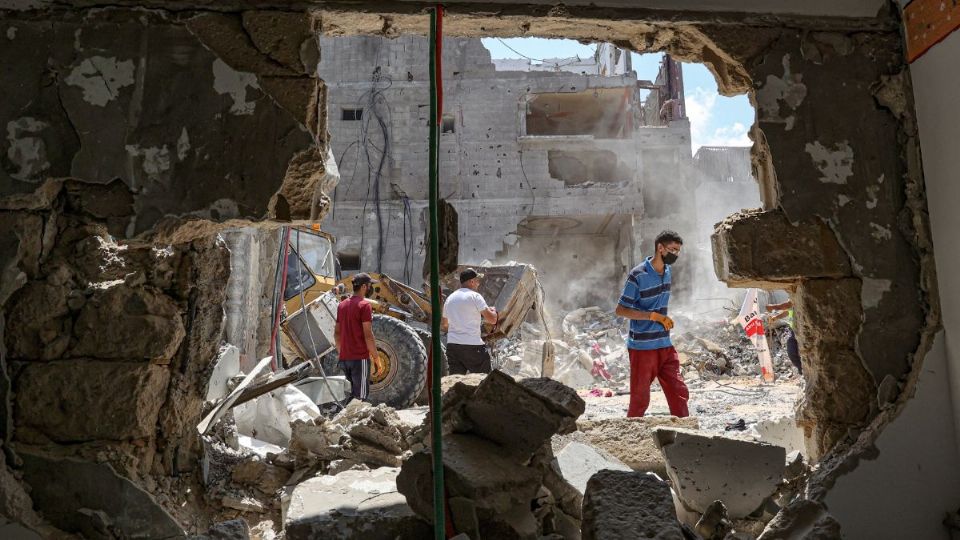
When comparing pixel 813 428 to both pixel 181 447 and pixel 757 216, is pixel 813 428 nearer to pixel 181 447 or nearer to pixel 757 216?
pixel 757 216

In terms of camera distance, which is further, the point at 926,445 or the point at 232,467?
the point at 232,467

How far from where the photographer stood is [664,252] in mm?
4871

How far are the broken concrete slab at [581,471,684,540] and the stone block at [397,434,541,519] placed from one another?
31 cm

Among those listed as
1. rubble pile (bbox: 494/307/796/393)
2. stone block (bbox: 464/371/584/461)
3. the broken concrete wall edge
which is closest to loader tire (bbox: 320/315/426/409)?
rubble pile (bbox: 494/307/796/393)

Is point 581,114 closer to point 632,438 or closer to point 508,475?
point 632,438

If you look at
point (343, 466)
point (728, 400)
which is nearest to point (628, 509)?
point (343, 466)

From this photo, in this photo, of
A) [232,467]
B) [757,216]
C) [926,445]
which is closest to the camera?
[926,445]

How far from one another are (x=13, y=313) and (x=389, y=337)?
5.35 metres

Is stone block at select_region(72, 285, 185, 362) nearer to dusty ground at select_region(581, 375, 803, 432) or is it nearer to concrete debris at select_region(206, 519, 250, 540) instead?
concrete debris at select_region(206, 519, 250, 540)

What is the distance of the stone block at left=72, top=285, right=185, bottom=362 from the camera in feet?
8.39

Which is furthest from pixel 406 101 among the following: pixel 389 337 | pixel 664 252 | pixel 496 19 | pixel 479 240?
pixel 496 19

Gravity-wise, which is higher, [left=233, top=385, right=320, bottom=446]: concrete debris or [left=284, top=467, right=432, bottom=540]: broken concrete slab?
[left=233, top=385, right=320, bottom=446]: concrete debris

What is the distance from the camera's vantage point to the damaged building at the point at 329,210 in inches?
98.4

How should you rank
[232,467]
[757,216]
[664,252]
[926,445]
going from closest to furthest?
[926,445]
[757,216]
[232,467]
[664,252]
